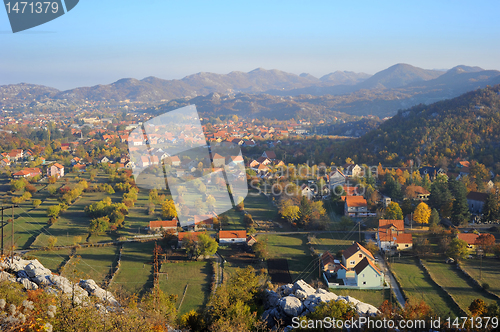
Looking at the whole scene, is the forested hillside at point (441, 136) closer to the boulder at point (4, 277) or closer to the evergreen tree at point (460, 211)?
the evergreen tree at point (460, 211)

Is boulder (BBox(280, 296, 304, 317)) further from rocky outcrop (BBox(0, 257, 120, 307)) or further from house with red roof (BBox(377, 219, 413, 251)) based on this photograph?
house with red roof (BBox(377, 219, 413, 251))

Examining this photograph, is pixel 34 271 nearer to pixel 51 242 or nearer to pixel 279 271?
pixel 51 242

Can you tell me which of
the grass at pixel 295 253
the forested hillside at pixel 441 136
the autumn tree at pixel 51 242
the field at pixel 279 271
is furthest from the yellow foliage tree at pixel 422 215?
the autumn tree at pixel 51 242

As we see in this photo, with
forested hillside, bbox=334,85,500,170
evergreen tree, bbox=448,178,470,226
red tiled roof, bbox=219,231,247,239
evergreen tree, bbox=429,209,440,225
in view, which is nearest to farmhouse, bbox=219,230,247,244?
red tiled roof, bbox=219,231,247,239

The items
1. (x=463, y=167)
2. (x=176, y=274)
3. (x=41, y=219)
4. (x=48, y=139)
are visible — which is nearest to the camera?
(x=176, y=274)

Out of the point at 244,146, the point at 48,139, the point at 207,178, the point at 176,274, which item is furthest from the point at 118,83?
the point at 176,274

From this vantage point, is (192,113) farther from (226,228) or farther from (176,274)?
(226,228)
